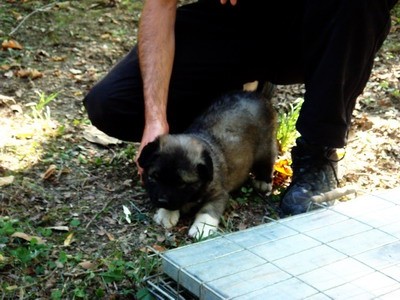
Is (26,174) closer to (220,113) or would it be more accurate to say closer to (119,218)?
(119,218)

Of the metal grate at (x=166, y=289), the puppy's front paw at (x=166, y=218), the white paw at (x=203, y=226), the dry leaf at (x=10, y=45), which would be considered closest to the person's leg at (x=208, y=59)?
the puppy's front paw at (x=166, y=218)

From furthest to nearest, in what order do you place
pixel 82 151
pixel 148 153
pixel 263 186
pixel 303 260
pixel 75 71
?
pixel 75 71
pixel 82 151
pixel 263 186
pixel 148 153
pixel 303 260

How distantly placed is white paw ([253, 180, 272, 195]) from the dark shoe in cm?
32

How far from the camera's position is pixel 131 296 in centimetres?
296

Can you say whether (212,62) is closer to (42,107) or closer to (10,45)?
(42,107)

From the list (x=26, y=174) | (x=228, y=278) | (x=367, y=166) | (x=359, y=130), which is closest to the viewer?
(x=228, y=278)

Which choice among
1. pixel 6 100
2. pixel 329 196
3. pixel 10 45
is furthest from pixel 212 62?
pixel 10 45

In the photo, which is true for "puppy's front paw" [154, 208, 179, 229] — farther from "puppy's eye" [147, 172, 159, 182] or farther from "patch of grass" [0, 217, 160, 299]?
"patch of grass" [0, 217, 160, 299]

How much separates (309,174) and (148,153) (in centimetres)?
96

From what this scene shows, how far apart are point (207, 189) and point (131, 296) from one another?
1.09m

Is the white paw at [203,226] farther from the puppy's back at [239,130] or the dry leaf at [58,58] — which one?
the dry leaf at [58,58]

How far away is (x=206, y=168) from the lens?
377 cm

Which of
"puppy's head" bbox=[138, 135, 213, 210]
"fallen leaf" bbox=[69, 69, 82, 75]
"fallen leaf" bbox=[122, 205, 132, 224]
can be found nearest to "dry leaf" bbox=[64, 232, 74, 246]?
"fallen leaf" bbox=[122, 205, 132, 224]

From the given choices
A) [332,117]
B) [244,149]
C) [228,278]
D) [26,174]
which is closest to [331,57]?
[332,117]
